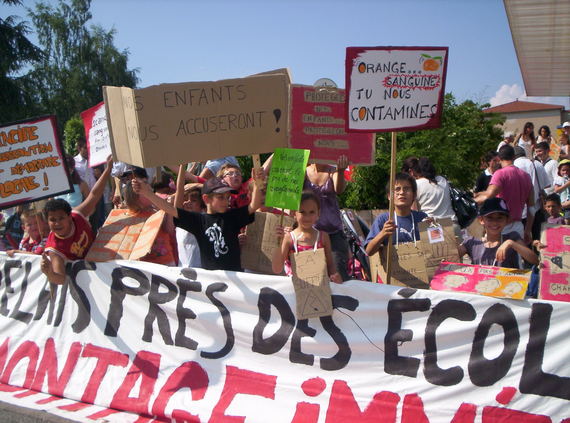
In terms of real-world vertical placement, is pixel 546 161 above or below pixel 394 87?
below

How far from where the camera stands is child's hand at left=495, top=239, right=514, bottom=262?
403 centimetres

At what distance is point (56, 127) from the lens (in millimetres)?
5461

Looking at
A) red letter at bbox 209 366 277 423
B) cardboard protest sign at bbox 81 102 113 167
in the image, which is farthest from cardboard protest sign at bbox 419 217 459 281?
cardboard protest sign at bbox 81 102 113 167

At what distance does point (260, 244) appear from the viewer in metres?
5.01

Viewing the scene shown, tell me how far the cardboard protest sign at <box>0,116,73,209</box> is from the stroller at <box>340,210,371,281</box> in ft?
10.1

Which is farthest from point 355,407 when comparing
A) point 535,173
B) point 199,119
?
point 535,173

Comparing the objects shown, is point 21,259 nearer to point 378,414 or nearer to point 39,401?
point 39,401

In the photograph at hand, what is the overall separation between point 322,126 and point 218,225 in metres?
1.19

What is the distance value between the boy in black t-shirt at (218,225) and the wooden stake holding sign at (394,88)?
95 cm

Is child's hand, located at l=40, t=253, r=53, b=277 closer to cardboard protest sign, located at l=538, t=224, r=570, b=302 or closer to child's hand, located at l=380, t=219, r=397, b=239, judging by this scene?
child's hand, located at l=380, t=219, r=397, b=239

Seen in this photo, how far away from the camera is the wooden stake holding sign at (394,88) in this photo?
4.14 meters

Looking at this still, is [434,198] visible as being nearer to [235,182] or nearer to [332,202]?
[332,202]

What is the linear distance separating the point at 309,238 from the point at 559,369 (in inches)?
70.7

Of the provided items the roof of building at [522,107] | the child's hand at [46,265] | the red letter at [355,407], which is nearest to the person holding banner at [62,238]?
the child's hand at [46,265]
